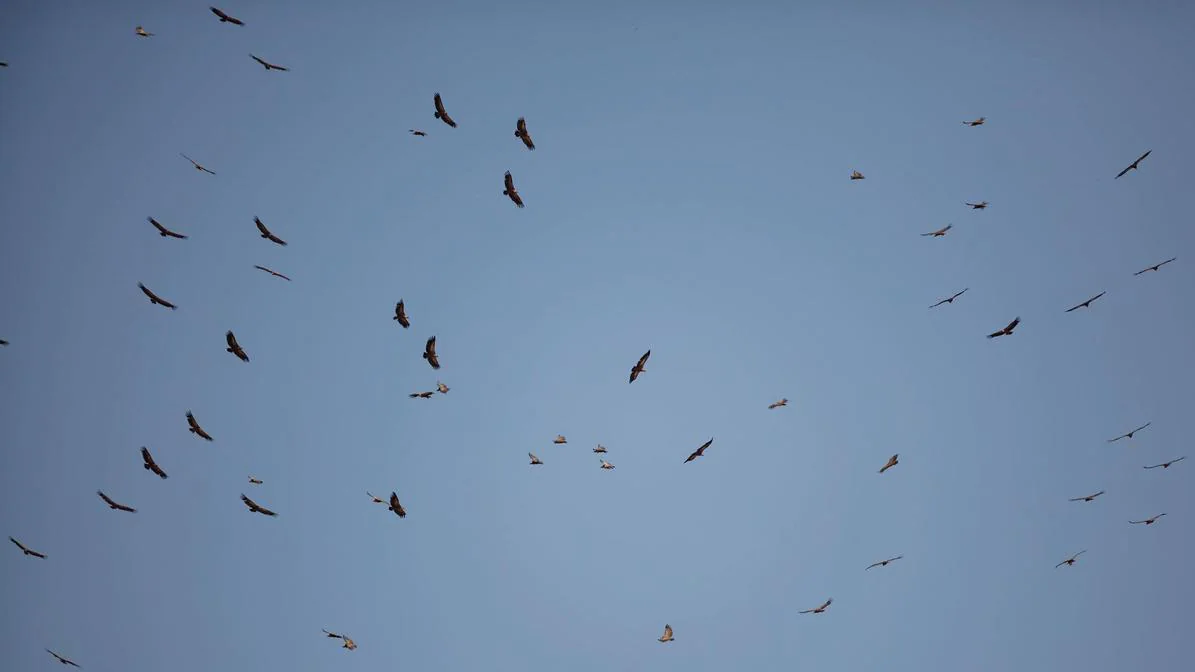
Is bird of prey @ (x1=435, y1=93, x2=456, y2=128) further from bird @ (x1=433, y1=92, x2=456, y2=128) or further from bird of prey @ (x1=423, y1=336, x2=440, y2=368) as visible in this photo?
bird of prey @ (x1=423, y1=336, x2=440, y2=368)

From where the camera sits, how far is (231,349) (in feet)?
148

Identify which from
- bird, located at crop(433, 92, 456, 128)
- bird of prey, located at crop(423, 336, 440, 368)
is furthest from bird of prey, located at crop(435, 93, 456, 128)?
bird of prey, located at crop(423, 336, 440, 368)

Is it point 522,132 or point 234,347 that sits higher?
point 522,132

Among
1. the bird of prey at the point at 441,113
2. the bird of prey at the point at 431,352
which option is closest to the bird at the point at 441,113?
the bird of prey at the point at 441,113

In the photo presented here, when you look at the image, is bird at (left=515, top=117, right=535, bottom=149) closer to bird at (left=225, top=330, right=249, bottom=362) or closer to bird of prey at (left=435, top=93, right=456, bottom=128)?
bird of prey at (left=435, top=93, right=456, bottom=128)

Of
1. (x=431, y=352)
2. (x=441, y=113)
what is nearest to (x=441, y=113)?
(x=441, y=113)

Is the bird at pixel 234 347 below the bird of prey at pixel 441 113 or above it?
below

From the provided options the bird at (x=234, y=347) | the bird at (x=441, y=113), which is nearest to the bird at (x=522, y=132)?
the bird at (x=441, y=113)

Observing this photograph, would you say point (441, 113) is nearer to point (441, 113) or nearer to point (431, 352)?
point (441, 113)

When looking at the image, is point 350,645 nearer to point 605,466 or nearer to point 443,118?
point 605,466

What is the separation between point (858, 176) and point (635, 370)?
702 inches

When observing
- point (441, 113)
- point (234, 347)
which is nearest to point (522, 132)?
point (441, 113)

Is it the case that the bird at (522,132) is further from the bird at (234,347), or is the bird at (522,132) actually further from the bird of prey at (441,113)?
the bird at (234,347)

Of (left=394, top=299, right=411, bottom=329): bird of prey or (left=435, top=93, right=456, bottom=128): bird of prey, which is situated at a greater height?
(left=435, top=93, right=456, bottom=128): bird of prey
